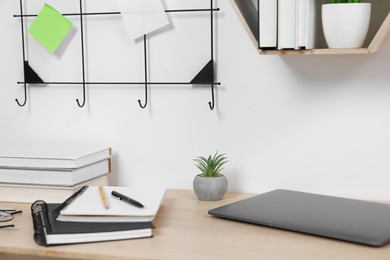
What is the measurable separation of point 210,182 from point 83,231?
408 millimetres

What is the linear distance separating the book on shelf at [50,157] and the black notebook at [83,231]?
9.7 inches

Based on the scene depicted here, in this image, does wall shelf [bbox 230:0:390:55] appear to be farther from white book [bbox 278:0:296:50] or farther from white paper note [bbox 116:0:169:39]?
white paper note [bbox 116:0:169:39]

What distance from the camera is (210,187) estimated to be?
148 centimetres

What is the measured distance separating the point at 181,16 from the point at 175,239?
0.68m

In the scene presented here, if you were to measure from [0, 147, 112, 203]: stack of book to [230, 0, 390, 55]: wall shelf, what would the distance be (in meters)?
0.52

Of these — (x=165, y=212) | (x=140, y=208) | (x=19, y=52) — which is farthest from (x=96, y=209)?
(x=19, y=52)

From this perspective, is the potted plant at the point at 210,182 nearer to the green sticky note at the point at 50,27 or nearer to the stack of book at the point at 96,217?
the stack of book at the point at 96,217

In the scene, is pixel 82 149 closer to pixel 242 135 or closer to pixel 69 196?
pixel 69 196

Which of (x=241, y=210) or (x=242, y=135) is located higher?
(x=242, y=135)

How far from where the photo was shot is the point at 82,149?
1618 millimetres

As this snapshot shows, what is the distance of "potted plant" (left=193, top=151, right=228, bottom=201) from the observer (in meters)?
1.48

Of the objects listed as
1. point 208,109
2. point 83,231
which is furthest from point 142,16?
point 83,231

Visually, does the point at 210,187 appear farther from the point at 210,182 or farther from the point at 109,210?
the point at 109,210

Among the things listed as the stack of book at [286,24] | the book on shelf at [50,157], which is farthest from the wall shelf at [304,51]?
the book on shelf at [50,157]
